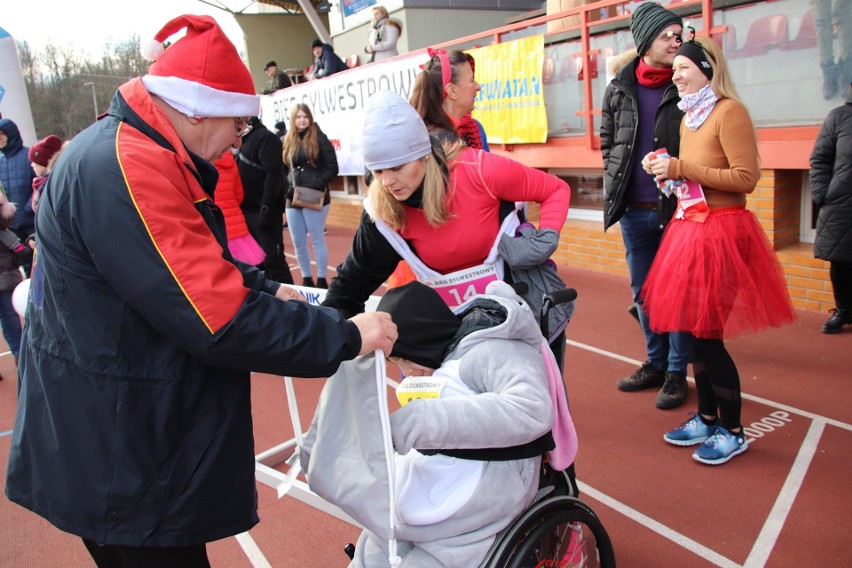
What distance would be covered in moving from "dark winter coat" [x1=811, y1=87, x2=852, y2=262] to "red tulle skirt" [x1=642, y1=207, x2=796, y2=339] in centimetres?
153

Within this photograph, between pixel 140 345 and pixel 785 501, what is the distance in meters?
2.85

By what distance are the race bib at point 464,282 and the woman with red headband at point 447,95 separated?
26.2 inches

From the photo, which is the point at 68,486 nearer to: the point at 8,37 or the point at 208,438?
the point at 208,438

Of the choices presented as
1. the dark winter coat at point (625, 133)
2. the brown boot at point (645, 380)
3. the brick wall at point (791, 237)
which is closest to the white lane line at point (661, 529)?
the brown boot at point (645, 380)

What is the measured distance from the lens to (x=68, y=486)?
4.96 feet

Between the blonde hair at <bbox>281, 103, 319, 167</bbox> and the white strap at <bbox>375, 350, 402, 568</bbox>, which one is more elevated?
the blonde hair at <bbox>281, 103, 319, 167</bbox>

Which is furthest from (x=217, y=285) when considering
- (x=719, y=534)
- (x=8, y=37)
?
(x=8, y=37)

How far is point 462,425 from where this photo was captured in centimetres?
169

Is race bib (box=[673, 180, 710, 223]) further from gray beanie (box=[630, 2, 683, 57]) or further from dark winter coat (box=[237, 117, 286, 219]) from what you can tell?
dark winter coat (box=[237, 117, 286, 219])

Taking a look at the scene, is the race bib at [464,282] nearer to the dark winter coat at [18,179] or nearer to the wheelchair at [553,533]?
the wheelchair at [553,533]

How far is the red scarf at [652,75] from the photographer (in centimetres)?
364

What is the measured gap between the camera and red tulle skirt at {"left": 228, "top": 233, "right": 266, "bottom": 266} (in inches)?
207

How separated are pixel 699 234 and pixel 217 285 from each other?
2.60m

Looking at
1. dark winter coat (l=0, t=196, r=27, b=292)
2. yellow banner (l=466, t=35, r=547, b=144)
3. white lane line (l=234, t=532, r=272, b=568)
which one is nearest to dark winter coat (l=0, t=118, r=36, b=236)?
dark winter coat (l=0, t=196, r=27, b=292)
